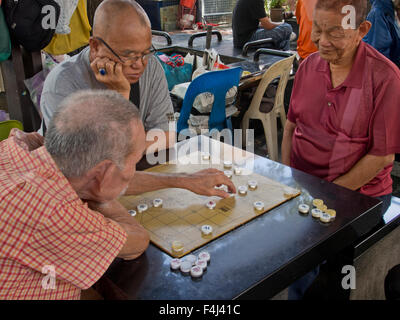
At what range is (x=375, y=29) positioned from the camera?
13.5 feet

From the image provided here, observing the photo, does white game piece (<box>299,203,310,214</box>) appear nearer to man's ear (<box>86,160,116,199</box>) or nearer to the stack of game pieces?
the stack of game pieces

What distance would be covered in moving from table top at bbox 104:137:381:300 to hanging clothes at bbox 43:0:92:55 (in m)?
2.70

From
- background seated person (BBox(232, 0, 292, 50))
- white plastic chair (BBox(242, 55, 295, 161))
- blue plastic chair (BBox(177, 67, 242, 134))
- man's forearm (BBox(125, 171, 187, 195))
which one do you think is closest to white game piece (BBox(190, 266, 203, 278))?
man's forearm (BBox(125, 171, 187, 195))

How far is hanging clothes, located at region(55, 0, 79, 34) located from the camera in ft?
10.4

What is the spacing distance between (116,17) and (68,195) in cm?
110

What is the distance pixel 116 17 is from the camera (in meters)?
1.87

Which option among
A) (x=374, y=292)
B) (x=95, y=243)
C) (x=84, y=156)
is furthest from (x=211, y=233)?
(x=374, y=292)

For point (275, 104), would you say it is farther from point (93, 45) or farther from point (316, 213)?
point (316, 213)

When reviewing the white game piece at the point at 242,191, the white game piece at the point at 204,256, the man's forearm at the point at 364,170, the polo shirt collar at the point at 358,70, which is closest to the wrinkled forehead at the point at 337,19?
the polo shirt collar at the point at 358,70

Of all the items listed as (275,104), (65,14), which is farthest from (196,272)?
(275,104)

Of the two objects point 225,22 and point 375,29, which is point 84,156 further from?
point 225,22

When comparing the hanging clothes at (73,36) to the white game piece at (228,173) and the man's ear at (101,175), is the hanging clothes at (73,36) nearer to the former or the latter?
the white game piece at (228,173)

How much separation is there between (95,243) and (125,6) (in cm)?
126

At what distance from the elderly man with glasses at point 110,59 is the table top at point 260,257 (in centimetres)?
88
